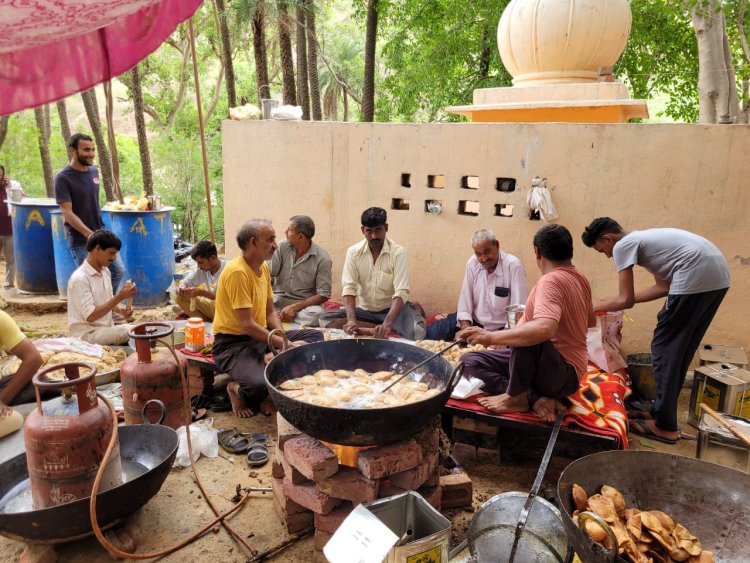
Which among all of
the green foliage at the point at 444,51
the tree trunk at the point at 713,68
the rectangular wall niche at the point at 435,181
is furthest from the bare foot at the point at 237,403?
the green foliage at the point at 444,51

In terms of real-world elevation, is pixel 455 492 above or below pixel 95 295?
below

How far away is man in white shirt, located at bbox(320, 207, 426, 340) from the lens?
17.4ft

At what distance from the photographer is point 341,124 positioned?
638 centimetres

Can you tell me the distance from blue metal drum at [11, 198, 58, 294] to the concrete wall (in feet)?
9.73

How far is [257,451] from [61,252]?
5.26m

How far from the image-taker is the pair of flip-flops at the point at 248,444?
3793mm

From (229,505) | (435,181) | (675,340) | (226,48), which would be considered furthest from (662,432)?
(226,48)

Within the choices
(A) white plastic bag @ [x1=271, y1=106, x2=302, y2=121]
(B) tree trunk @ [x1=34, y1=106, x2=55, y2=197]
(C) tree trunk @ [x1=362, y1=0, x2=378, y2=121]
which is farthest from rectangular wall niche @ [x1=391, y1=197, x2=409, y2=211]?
(B) tree trunk @ [x1=34, y1=106, x2=55, y2=197]

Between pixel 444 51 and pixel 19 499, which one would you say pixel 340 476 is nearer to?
pixel 19 499

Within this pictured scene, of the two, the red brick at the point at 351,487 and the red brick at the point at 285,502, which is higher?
the red brick at the point at 351,487

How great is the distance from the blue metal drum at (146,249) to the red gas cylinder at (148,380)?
164 inches

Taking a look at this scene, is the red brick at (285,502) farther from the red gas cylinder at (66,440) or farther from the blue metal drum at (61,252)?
the blue metal drum at (61,252)

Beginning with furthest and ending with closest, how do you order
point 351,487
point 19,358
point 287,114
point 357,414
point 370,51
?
point 370,51 → point 287,114 → point 19,358 → point 351,487 → point 357,414

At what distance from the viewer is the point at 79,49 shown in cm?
190
